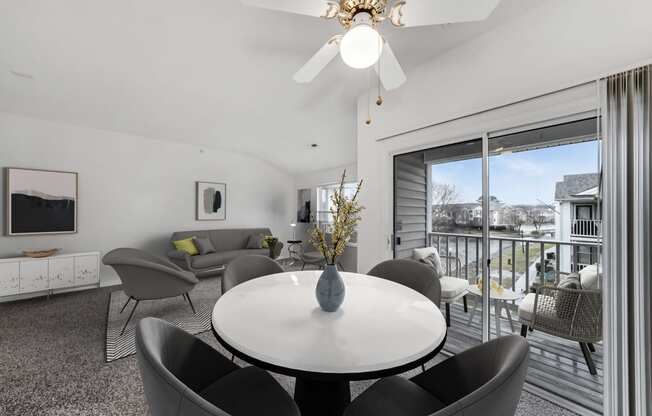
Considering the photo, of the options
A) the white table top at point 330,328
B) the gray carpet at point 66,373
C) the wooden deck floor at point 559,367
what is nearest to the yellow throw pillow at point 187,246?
the gray carpet at point 66,373

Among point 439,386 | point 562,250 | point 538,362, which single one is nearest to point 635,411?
point 538,362

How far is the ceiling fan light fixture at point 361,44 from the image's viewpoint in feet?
3.92

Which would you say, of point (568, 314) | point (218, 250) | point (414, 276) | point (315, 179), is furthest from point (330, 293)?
point (315, 179)

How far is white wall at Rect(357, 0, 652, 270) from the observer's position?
1.44 m

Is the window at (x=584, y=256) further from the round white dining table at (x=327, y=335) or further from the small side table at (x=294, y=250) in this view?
the small side table at (x=294, y=250)

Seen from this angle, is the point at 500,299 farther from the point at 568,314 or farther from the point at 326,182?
the point at 326,182

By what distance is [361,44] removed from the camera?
47.8 inches

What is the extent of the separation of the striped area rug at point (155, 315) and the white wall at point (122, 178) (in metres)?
1.05

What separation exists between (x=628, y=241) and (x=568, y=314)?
2.14ft

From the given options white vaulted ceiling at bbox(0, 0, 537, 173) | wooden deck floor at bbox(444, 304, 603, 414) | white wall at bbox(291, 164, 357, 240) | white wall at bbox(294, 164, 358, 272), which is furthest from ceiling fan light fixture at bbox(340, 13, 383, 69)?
white wall at bbox(291, 164, 357, 240)

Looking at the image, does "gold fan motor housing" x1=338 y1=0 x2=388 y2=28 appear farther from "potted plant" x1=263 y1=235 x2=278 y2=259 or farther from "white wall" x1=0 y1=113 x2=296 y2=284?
"white wall" x1=0 y1=113 x2=296 y2=284

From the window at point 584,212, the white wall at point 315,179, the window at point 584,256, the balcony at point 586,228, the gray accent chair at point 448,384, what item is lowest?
the gray accent chair at point 448,384

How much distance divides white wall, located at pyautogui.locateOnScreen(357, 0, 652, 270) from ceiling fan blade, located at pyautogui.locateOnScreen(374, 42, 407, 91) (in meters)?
0.68

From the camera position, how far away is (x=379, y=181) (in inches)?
113
